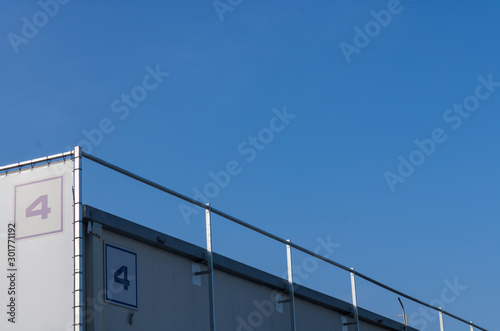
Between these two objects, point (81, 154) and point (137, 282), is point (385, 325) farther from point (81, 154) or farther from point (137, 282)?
point (81, 154)

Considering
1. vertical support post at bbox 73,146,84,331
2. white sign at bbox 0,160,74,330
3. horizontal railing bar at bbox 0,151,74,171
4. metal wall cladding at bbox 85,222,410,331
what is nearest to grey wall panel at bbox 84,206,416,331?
metal wall cladding at bbox 85,222,410,331

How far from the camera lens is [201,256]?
1390 cm

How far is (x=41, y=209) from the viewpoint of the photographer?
11.4m

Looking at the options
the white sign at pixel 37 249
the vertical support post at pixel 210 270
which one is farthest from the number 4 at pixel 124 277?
the vertical support post at pixel 210 270

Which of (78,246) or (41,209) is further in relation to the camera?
(41,209)

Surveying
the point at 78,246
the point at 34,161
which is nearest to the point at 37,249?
the point at 78,246

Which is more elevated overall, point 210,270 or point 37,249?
point 210,270

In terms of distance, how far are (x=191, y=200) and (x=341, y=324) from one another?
669 centimetres

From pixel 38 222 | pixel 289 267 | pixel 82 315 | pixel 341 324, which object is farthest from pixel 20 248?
pixel 341 324

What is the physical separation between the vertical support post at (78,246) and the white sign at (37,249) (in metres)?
0.07

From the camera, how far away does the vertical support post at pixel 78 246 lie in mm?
10609

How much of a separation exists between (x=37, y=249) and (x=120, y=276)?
4.43 ft

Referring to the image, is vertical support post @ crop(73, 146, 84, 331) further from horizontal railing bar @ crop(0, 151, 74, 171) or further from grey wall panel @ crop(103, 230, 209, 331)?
grey wall panel @ crop(103, 230, 209, 331)

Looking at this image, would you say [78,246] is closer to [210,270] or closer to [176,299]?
[176,299]
